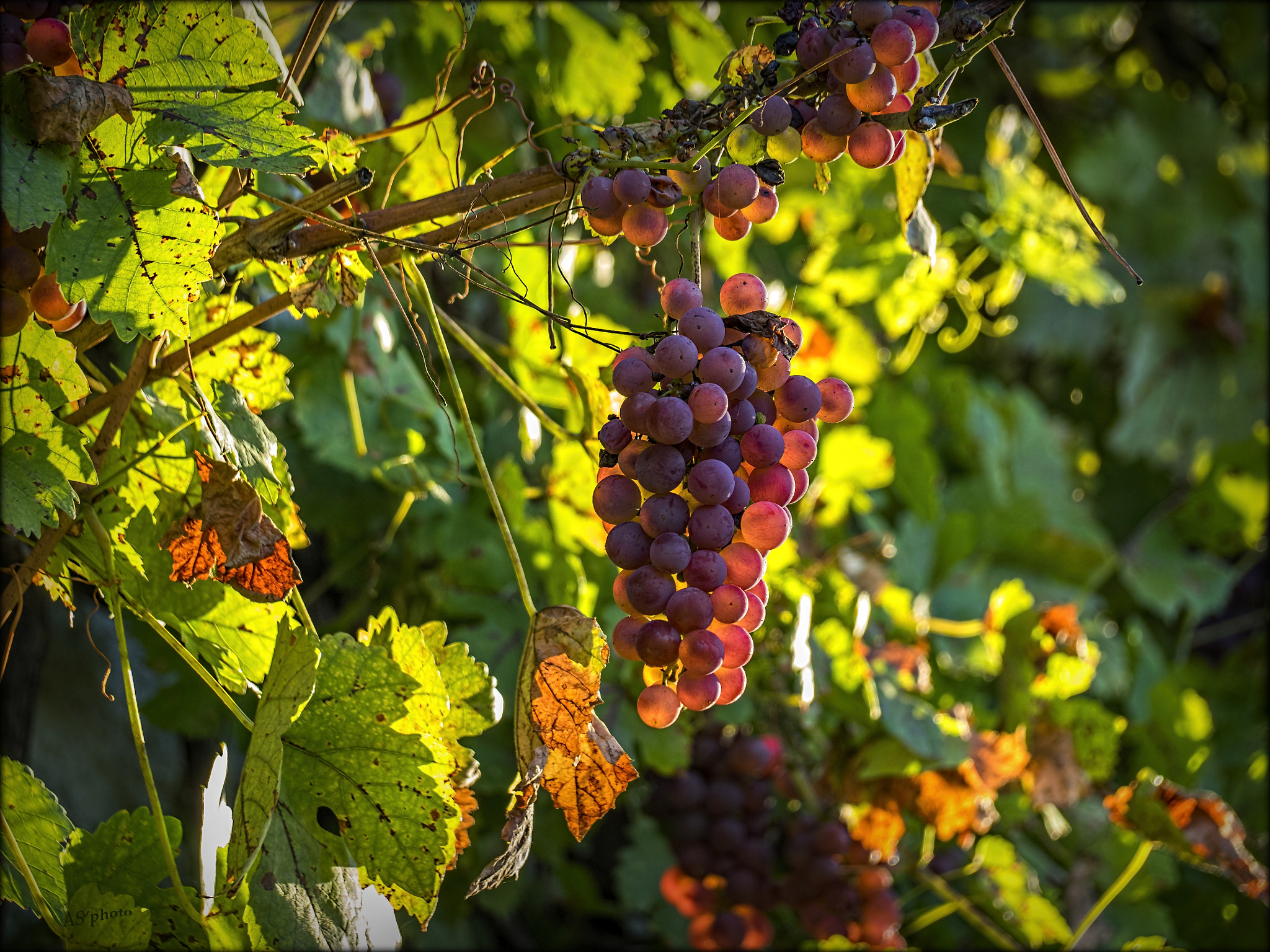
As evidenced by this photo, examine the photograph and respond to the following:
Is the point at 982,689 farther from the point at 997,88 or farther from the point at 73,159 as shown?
Answer: the point at 997,88

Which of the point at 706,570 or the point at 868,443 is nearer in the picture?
the point at 706,570

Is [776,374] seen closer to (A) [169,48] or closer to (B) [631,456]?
(B) [631,456]

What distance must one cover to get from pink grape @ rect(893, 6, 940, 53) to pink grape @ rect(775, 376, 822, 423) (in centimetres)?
14

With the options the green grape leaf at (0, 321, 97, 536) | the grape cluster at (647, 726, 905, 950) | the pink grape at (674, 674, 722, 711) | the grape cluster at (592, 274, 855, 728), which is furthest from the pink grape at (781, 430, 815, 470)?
the grape cluster at (647, 726, 905, 950)

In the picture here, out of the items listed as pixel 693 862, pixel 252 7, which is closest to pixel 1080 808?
pixel 693 862

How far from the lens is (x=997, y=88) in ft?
5.65

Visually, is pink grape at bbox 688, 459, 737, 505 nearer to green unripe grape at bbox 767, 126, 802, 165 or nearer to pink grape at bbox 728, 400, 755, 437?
pink grape at bbox 728, 400, 755, 437

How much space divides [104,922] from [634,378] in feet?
1.15

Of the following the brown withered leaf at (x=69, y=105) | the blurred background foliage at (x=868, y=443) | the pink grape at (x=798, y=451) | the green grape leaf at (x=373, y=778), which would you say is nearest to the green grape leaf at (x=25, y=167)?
the brown withered leaf at (x=69, y=105)

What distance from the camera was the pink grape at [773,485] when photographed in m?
0.40

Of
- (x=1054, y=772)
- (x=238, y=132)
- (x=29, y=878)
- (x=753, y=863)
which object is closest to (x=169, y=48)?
(x=238, y=132)

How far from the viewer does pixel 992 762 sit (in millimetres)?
815

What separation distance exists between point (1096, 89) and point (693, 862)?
6.20ft

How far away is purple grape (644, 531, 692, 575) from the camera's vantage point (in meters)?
0.38
